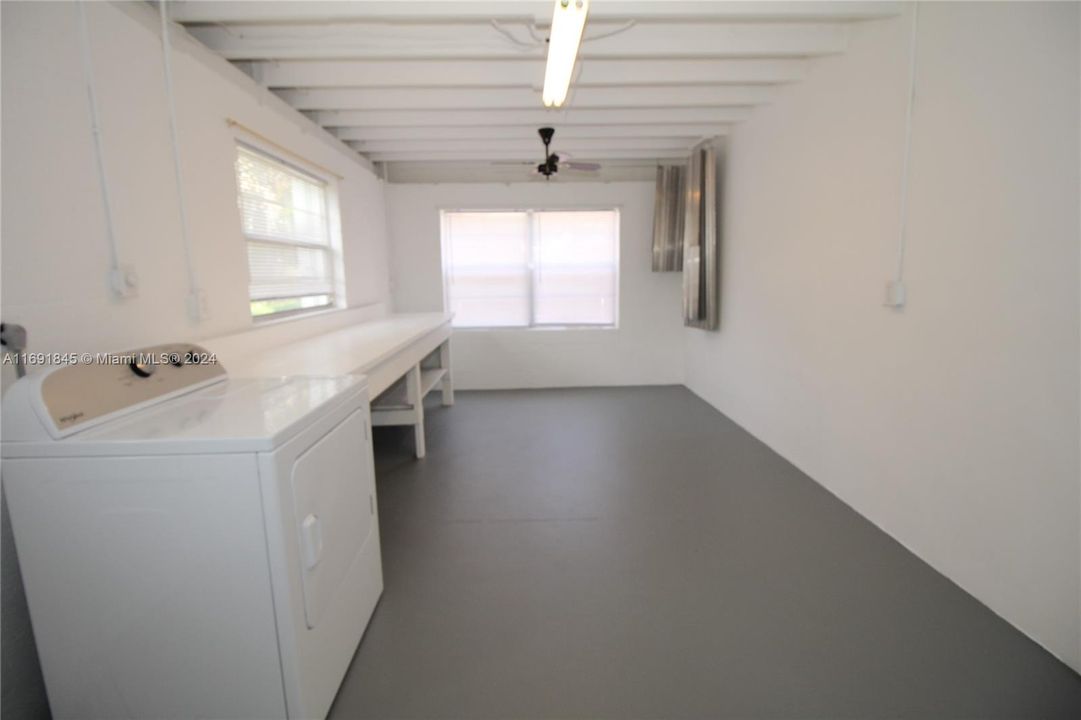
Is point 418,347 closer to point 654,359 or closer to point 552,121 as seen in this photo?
point 552,121

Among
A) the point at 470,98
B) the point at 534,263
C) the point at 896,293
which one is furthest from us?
the point at 534,263

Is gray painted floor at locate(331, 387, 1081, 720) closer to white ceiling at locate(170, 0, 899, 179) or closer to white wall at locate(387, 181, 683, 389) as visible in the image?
white ceiling at locate(170, 0, 899, 179)

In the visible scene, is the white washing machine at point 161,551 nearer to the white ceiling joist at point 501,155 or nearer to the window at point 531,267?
the white ceiling joist at point 501,155

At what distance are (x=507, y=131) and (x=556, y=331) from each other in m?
2.22

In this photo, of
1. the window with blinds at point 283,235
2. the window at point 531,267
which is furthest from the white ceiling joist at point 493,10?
the window at point 531,267

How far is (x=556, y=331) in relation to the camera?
550 cm

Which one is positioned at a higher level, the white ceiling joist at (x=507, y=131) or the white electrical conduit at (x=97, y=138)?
the white ceiling joist at (x=507, y=131)

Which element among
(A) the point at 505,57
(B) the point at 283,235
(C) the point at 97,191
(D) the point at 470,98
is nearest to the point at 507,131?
(D) the point at 470,98

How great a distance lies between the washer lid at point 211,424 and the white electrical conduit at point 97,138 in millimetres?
637

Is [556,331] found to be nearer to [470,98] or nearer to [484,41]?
[470,98]

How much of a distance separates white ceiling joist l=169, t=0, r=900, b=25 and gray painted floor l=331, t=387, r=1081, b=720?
2377mm

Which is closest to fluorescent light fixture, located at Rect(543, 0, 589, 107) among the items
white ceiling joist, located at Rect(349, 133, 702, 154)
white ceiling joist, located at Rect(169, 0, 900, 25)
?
white ceiling joist, located at Rect(169, 0, 900, 25)

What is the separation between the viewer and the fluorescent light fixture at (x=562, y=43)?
1527mm

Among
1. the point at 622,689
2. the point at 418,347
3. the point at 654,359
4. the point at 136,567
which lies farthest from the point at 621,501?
the point at 654,359
